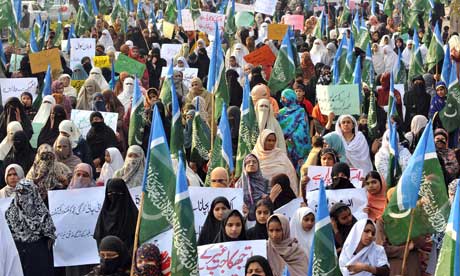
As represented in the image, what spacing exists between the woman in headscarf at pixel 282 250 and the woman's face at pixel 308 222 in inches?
11.9

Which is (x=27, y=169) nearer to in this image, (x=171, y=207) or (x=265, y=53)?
(x=171, y=207)

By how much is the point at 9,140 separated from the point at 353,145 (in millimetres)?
2846

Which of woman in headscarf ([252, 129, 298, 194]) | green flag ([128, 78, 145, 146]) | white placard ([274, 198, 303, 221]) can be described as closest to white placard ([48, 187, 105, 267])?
white placard ([274, 198, 303, 221])

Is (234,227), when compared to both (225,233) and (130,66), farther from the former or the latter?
(130,66)

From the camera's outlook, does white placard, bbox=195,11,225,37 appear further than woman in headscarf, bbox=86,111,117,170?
Yes

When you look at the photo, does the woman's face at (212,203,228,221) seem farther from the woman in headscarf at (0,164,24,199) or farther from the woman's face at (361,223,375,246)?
the woman in headscarf at (0,164,24,199)

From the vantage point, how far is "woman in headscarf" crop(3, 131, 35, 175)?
10.3 meters

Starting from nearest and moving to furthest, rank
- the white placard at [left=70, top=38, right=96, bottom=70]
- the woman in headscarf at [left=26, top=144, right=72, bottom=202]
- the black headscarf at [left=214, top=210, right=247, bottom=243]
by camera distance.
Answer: the black headscarf at [left=214, top=210, right=247, bottom=243], the woman in headscarf at [left=26, top=144, right=72, bottom=202], the white placard at [left=70, top=38, right=96, bottom=70]

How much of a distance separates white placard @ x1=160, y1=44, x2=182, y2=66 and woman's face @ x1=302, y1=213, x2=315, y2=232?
9.95 m

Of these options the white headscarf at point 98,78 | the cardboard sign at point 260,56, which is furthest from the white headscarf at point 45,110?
the cardboard sign at point 260,56

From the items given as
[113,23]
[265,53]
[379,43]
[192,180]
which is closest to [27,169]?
[192,180]

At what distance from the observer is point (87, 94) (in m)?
13.5

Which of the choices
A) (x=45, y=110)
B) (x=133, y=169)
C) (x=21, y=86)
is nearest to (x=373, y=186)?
(x=133, y=169)

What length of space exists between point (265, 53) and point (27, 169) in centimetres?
561
